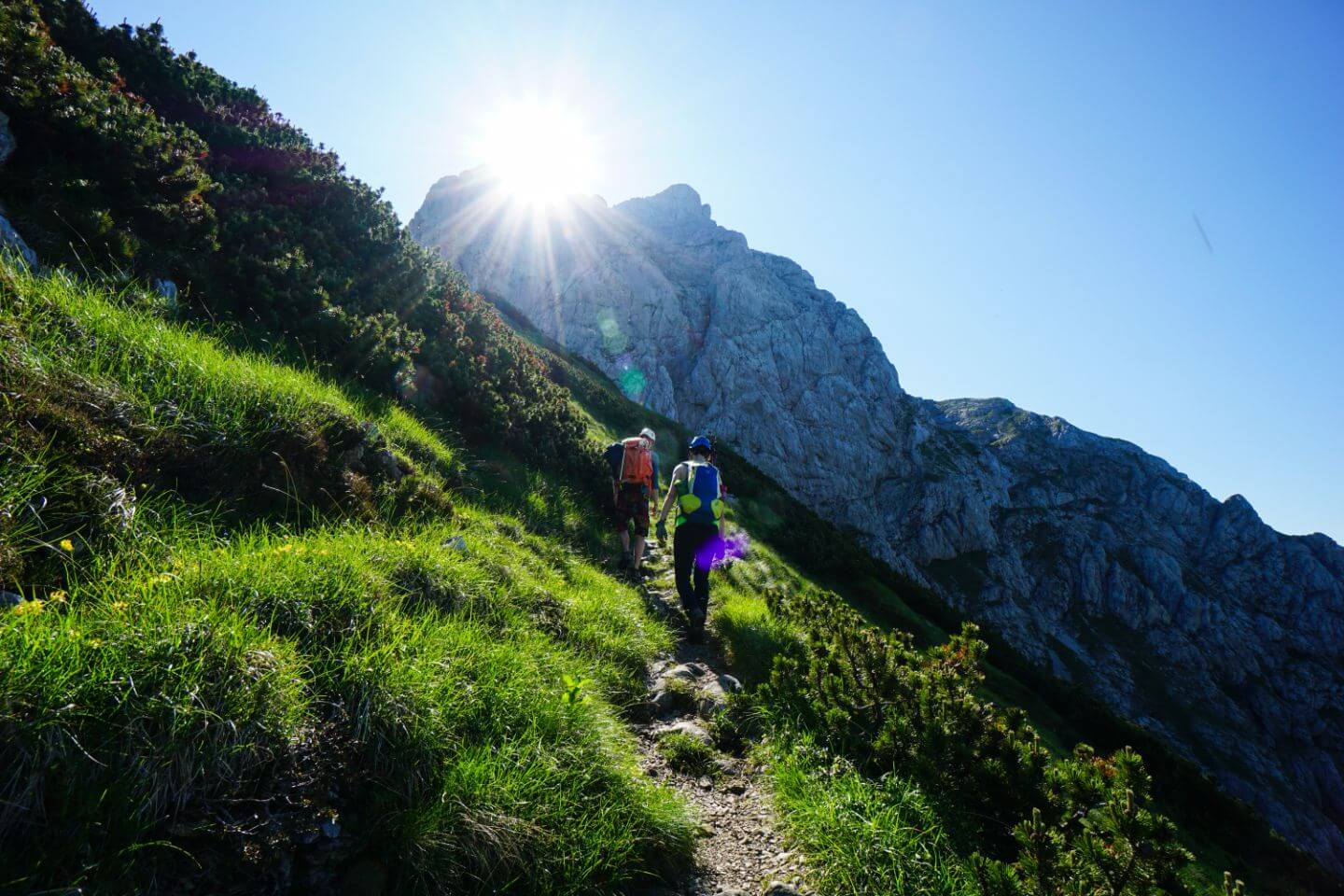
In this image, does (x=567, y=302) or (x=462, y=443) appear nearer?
(x=462, y=443)

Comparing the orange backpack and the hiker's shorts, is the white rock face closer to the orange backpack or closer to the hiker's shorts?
the orange backpack

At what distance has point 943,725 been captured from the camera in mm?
4500

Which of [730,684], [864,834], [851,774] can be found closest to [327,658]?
[864,834]

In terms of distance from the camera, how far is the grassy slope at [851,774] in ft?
12.4

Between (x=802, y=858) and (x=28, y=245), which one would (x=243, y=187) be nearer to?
(x=28, y=245)

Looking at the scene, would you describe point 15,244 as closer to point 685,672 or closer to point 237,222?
point 237,222

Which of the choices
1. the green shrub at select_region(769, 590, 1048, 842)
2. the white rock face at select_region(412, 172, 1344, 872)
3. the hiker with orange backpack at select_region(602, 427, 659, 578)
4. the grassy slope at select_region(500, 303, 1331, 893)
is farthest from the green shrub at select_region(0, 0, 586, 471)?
the white rock face at select_region(412, 172, 1344, 872)

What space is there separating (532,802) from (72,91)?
12.2 meters

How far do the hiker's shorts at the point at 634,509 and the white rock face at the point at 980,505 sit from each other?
65.7 m

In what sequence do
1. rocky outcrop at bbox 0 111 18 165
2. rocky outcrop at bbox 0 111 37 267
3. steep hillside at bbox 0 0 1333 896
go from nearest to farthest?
steep hillside at bbox 0 0 1333 896 < rocky outcrop at bbox 0 111 37 267 < rocky outcrop at bbox 0 111 18 165

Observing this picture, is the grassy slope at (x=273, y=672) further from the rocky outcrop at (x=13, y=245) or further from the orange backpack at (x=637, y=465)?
the orange backpack at (x=637, y=465)

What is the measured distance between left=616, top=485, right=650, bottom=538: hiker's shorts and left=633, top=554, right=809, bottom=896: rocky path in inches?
119

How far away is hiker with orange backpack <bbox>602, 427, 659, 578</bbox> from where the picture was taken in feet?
33.4

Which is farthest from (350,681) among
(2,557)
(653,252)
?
(653,252)
